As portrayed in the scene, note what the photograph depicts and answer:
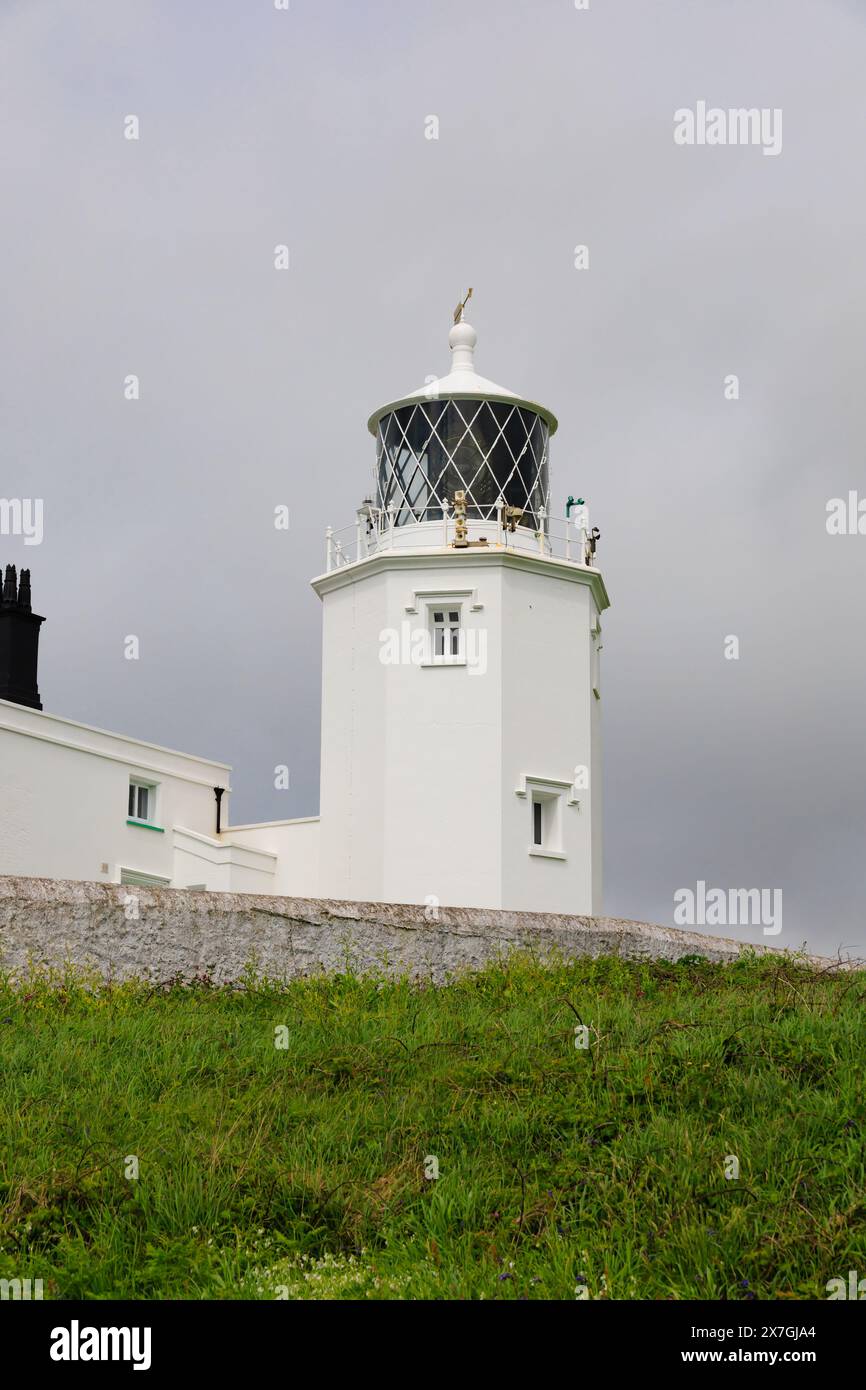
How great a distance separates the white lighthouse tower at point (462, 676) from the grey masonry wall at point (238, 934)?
25.1 feet

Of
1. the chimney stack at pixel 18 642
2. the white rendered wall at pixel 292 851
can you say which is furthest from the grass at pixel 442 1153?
the chimney stack at pixel 18 642

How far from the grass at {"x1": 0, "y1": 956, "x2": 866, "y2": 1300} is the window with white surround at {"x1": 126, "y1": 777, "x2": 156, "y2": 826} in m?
17.1

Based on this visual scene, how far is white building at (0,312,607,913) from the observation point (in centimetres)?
2305

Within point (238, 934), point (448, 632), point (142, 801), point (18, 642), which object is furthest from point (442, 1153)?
A: point (18, 642)

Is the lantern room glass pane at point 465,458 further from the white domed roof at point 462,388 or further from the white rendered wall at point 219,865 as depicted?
the white rendered wall at point 219,865

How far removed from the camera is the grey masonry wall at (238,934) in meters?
12.5

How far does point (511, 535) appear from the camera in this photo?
2459 cm

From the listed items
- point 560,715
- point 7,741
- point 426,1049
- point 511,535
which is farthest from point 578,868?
point 426,1049

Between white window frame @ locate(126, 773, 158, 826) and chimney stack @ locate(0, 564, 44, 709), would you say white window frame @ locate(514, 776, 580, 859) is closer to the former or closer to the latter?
white window frame @ locate(126, 773, 158, 826)

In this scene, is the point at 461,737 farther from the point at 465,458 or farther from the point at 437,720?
the point at 465,458

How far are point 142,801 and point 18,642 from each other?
393 centimetres

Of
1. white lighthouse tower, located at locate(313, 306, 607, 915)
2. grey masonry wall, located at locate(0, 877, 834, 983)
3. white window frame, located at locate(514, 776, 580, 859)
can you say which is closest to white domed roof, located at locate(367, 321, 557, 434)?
white lighthouse tower, located at locate(313, 306, 607, 915)
